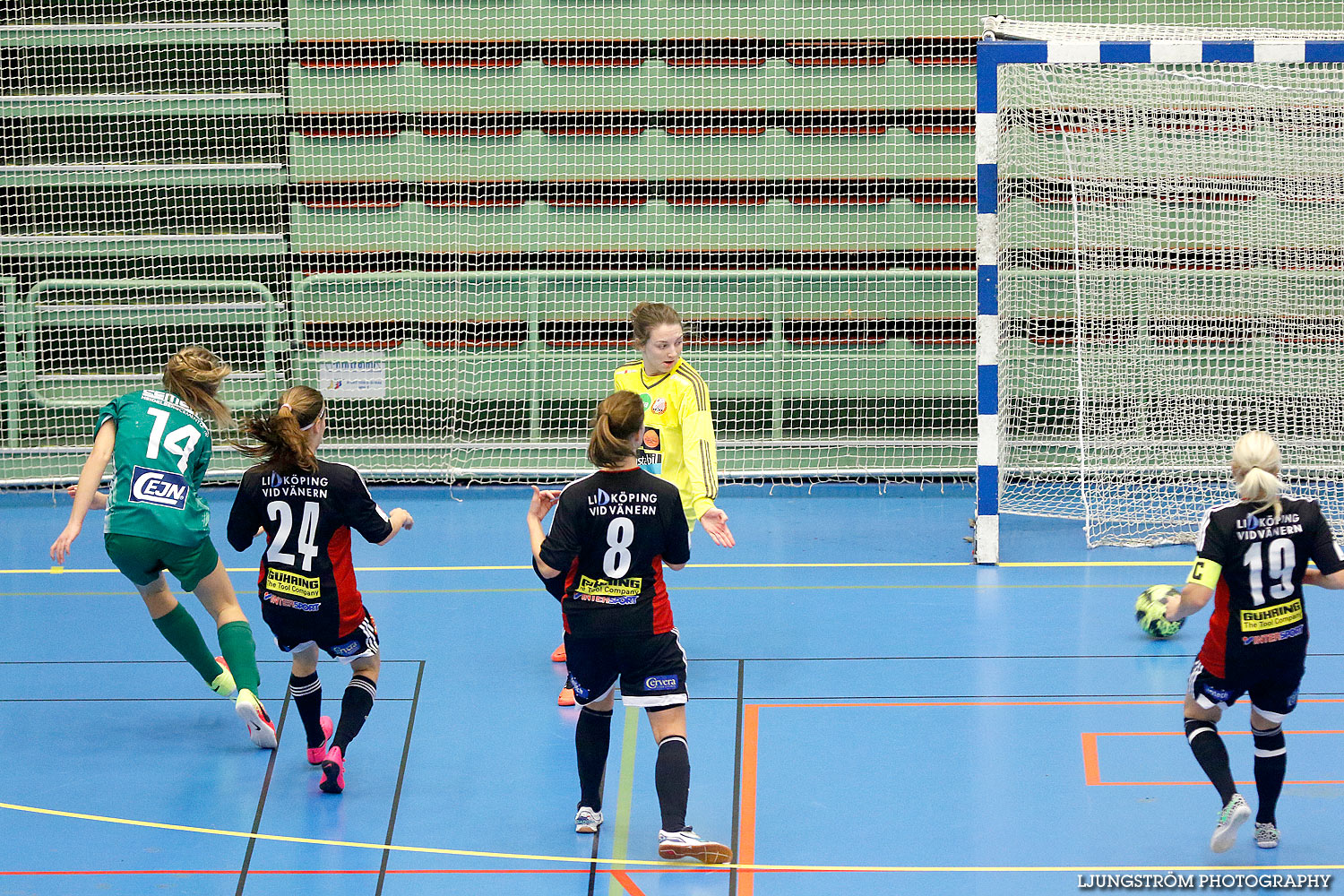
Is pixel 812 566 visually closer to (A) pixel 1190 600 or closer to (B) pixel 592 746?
(B) pixel 592 746

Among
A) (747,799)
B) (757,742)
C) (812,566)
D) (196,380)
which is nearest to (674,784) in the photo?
(747,799)

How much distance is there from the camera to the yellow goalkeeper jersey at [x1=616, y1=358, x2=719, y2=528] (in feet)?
18.6

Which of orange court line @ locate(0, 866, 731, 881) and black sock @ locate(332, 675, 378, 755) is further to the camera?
black sock @ locate(332, 675, 378, 755)

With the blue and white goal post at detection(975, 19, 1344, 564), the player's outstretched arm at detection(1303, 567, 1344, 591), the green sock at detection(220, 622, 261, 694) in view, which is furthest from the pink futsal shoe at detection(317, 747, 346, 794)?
the blue and white goal post at detection(975, 19, 1344, 564)

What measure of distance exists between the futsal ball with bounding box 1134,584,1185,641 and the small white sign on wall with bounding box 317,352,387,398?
6.15 meters

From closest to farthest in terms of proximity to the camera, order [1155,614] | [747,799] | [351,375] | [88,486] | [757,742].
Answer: [747,799], [88,486], [757,742], [1155,614], [351,375]

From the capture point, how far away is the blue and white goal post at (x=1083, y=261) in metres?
7.69

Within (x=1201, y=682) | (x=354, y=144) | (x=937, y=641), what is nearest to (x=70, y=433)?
(x=354, y=144)

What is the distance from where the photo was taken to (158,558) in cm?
538

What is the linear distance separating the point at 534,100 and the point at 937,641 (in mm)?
6192

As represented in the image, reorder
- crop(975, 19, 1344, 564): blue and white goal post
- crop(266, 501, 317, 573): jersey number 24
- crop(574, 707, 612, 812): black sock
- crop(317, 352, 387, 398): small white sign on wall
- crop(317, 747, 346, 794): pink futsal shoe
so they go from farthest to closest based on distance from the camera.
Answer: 1. crop(317, 352, 387, 398): small white sign on wall
2. crop(975, 19, 1344, 564): blue and white goal post
3. crop(317, 747, 346, 794): pink futsal shoe
4. crop(266, 501, 317, 573): jersey number 24
5. crop(574, 707, 612, 812): black sock

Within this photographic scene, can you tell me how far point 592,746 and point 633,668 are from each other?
13.9 inches

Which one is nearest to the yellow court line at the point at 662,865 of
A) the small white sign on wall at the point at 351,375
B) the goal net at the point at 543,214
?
the goal net at the point at 543,214

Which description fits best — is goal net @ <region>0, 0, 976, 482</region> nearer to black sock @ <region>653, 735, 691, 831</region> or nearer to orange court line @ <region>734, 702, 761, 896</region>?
orange court line @ <region>734, 702, 761, 896</region>
